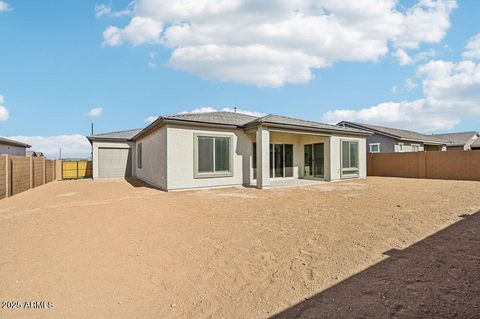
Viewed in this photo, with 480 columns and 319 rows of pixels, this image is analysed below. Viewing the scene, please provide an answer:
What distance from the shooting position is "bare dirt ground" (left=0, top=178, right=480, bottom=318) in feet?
8.88

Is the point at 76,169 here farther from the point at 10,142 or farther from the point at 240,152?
the point at 240,152

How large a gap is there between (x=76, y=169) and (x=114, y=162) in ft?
14.4

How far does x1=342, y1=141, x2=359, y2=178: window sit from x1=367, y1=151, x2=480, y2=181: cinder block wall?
4199 mm

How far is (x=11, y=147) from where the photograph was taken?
2603cm

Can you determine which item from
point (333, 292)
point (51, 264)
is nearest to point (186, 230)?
point (51, 264)

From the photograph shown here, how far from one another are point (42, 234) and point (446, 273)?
687cm

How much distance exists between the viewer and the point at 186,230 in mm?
5367

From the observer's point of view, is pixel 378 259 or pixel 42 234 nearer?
pixel 378 259

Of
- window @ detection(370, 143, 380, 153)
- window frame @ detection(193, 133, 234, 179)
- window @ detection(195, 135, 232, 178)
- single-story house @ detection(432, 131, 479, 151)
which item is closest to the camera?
window frame @ detection(193, 133, 234, 179)

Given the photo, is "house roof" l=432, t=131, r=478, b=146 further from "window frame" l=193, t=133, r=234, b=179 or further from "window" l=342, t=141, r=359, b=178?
"window frame" l=193, t=133, r=234, b=179

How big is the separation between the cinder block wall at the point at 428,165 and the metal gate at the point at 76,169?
23665 millimetres

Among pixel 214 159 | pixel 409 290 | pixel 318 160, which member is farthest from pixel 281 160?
pixel 409 290

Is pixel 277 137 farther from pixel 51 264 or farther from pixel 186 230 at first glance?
pixel 51 264

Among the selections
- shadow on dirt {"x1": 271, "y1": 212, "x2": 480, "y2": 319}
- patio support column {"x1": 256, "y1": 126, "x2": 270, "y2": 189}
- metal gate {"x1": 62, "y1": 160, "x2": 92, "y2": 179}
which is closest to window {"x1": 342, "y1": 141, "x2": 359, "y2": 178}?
patio support column {"x1": 256, "y1": 126, "x2": 270, "y2": 189}
